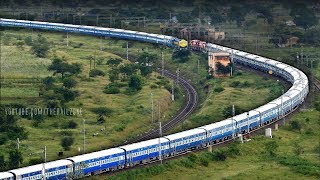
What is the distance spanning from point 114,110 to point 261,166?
95.0ft

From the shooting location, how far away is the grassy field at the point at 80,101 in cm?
7788

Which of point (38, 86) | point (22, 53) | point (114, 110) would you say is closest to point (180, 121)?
point (114, 110)

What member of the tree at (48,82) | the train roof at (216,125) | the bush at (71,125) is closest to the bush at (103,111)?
the bush at (71,125)

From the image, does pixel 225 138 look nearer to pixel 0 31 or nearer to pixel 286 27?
pixel 286 27

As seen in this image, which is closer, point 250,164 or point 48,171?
point 48,171

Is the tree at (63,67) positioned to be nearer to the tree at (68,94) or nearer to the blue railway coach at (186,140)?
the tree at (68,94)

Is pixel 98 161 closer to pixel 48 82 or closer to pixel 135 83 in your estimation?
pixel 135 83

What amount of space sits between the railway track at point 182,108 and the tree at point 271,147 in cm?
1156

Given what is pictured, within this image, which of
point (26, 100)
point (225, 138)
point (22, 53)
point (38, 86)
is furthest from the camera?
point (22, 53)

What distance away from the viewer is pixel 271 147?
2901 inches

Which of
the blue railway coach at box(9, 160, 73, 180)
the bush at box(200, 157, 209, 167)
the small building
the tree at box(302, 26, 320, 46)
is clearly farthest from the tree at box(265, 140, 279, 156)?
the tree at box(302, 26, 320, 46)

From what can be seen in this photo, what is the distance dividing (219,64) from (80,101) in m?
27.8

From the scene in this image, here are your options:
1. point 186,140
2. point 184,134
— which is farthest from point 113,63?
point 186,140

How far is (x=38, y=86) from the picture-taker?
344 ft
